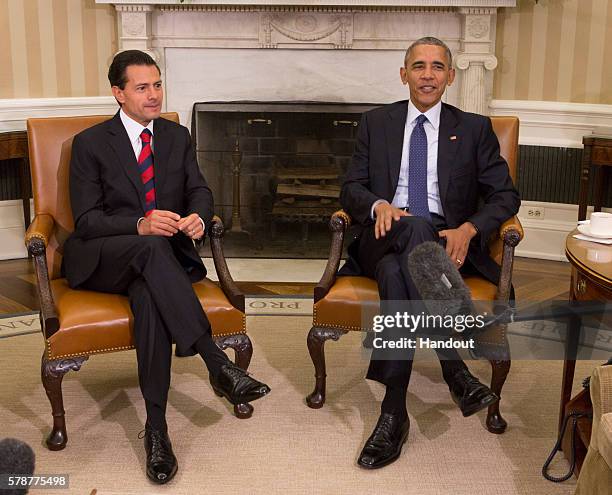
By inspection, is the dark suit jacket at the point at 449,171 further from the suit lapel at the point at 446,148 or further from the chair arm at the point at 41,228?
the chair arm at the point at 41,228

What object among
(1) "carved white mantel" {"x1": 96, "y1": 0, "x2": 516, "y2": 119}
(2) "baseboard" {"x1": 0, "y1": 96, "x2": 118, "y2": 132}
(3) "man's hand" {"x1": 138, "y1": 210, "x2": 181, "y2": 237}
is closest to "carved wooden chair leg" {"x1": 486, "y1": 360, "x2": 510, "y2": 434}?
(3) "man's hand" {"x1": 138, "y1": 210, "x2": 181, "y2": 237}

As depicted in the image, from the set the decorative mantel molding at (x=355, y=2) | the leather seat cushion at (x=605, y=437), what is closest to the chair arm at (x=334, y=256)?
the leather seat cushion at (x=605, y=437)

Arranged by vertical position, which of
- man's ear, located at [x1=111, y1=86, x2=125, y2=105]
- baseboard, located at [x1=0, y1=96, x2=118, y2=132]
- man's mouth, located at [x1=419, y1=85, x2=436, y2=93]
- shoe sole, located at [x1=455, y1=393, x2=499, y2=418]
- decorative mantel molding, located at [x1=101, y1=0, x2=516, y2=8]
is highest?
decorative mantel molding, located at [x1=101, y1=0, x2=516, y2=8]

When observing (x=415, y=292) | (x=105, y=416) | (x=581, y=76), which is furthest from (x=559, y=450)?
(x=581, y=76)

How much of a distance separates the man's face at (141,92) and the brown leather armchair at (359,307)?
83cm

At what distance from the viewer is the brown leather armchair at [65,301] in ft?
9.77

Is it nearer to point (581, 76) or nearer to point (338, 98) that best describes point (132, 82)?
point (338, 98)

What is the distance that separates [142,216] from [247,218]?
8.21 ft

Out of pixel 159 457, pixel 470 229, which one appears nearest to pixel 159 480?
pixel 159 457

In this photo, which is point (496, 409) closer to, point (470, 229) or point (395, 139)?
point (470, 229)

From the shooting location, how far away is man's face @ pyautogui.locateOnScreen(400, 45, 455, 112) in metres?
3.38

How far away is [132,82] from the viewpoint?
3.25 m

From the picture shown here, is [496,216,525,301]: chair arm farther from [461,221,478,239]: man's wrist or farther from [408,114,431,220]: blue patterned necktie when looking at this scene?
[408,114,431,220]: blue patterned necktie

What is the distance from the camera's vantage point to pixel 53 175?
3.45m
